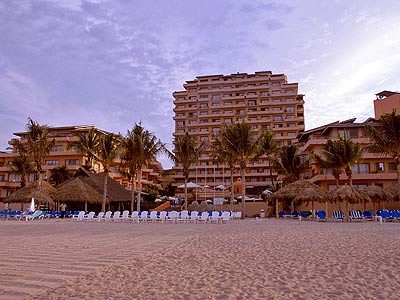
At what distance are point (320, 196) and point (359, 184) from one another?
62.8 ft

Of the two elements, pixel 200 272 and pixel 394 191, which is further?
pixel 394 191

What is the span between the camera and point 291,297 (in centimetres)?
538

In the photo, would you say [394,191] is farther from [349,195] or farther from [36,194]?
[36,194]

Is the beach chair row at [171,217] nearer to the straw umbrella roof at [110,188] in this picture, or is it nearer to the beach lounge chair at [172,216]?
the beach lounge chair at [172,216]

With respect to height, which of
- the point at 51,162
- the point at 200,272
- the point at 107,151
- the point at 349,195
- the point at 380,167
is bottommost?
the point at 200,272

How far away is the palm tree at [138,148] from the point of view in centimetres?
3450

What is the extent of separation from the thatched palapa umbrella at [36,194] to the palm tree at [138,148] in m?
7.43

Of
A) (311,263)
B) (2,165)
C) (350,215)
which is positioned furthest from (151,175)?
(311,263)

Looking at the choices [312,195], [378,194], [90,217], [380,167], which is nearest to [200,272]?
[312,195]

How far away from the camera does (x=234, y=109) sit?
7425 cm

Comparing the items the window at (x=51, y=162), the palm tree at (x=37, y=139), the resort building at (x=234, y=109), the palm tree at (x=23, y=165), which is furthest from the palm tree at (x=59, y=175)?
the resort building at (x=234, y=109)

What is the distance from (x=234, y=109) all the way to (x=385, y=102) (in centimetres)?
2995

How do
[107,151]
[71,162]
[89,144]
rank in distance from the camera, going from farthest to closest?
[71,162], [89,144], [107,151]

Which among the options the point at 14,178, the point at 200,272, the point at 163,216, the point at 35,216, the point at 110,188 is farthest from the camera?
the point at 14,178
